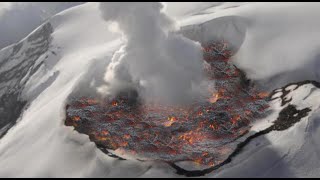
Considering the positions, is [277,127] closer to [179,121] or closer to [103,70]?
[179,121]

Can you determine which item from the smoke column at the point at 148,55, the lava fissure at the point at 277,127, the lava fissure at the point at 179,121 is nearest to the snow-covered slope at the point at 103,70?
the lava fissure at the point at 277,127

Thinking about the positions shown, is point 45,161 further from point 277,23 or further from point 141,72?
point 277,23

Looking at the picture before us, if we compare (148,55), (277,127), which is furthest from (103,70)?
(277,127)

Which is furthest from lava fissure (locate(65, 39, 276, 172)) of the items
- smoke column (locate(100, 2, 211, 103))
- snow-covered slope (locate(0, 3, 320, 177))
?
smoke column (locate(100, 2, 211, 103))

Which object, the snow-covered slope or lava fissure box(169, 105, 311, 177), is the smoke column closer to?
the snow-covered slope

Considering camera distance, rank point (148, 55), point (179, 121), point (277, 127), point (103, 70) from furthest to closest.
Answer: point (103, 70)
point (148, 55)
point (179, 121)
point (277, 127)

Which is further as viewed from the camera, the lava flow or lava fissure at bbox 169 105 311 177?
the lava flow

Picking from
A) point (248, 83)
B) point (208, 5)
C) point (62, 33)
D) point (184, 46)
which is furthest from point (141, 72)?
point (62, 33)
